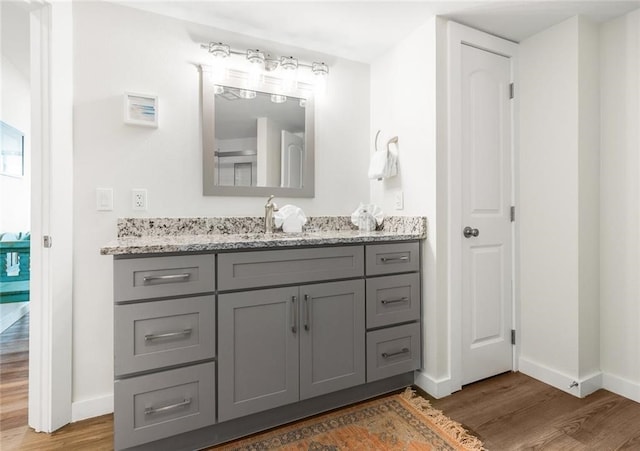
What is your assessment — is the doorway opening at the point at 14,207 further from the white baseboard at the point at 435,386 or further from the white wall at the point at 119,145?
the white baseboard at the point at 435,386

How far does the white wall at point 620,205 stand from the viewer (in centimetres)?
191

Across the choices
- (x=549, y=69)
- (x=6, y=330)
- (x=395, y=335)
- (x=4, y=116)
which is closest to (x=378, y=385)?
(x=395, y=335)

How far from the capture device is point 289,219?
2143mm

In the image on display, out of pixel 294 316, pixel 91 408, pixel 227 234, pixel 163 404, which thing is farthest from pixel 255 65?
pixel 91 408

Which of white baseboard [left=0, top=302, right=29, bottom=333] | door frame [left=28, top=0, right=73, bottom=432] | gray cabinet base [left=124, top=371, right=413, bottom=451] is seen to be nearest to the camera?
gray cabinet base [left=124, top=371, right=413, bottom=451]

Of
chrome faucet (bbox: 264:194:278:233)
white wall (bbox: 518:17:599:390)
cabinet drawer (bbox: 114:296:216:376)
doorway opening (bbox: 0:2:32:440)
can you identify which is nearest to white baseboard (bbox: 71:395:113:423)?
doorway opening (bbox: 0:2:32:440)

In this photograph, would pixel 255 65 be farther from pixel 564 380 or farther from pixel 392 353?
pixel 564 380

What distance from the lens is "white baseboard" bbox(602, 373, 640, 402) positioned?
74.7 inches

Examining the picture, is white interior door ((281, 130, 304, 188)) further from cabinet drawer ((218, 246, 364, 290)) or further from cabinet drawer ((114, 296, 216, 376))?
cabinet drawer ((114, 296, 216, 376))

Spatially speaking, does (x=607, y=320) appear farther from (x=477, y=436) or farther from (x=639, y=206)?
(x=477, y=436)

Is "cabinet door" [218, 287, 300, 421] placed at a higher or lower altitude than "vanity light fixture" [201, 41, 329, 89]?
lower

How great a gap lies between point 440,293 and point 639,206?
121 cm

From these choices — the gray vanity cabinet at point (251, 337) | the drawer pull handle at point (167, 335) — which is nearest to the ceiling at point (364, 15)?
Result: the gray vanity cabinet at point (251, 337)

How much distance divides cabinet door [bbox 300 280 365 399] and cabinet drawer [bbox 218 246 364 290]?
0.22 feet
